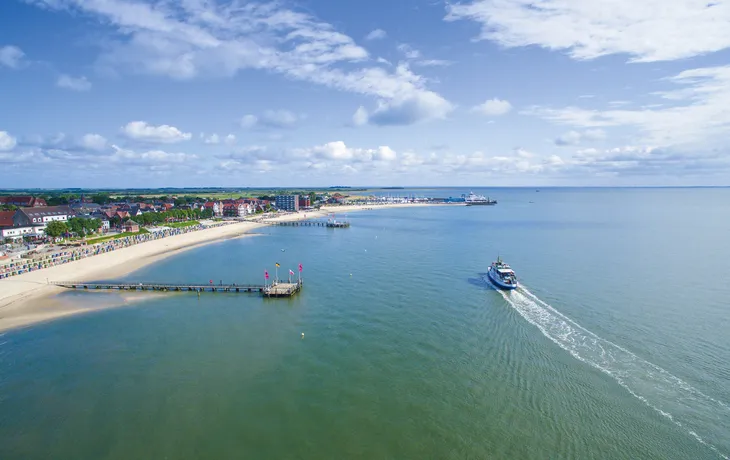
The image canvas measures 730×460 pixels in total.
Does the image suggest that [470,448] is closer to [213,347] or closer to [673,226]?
[213,347]

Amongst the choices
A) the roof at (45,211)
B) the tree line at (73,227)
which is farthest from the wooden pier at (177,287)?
the roof at (45,211)

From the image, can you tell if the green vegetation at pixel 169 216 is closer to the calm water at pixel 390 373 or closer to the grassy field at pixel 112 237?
the grassy field at pixel 112 237

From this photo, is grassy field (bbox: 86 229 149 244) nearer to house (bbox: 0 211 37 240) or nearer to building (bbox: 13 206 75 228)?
house (bbox: 0 211 37 240)

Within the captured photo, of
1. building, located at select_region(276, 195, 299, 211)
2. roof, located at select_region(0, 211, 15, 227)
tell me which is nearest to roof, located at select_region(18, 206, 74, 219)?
roof, located at select_region(0, 211, 15, 227)

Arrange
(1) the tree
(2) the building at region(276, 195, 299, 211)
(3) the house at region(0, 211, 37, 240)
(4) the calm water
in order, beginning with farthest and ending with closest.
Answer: (2) the building at region(276, 195, 299, 211) < (3) the house at region(0, 211, 37, 240) < (1) the tree < (4) the calm water

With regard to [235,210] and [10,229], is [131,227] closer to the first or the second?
[10,229]

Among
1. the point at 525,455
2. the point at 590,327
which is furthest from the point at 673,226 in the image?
the point at 525,455

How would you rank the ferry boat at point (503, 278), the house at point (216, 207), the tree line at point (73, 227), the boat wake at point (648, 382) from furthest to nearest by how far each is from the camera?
1. the house at point (216, 207)
2. the tree line at point (73, 227)
3. the ferry boat at point (503, 278)
4. the boat wake at point (648, 382)

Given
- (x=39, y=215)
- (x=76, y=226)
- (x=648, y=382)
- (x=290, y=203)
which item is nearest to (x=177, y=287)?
(x=648, y=382)
